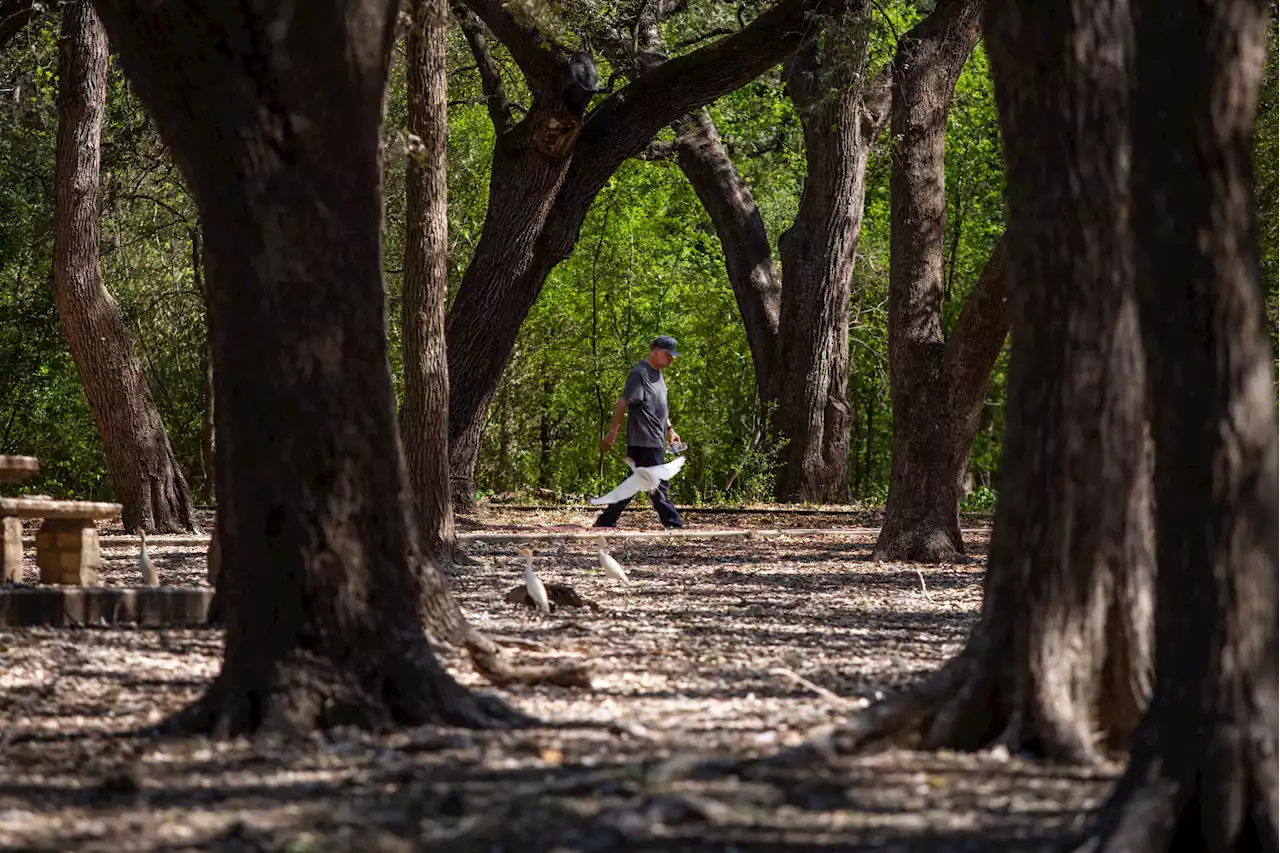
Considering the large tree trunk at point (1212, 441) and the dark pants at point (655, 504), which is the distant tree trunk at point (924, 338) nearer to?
the dark pants at point (655, 504)

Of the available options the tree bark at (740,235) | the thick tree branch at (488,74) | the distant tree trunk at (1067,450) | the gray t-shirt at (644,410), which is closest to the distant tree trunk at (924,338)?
the gray t-shirt at (644,410)

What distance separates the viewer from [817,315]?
24734 millimetres

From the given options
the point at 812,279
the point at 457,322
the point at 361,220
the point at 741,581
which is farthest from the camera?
the point at 812,279

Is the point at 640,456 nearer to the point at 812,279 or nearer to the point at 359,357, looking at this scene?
the point at 812,279

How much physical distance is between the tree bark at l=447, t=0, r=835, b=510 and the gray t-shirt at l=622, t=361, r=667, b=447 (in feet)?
5.11

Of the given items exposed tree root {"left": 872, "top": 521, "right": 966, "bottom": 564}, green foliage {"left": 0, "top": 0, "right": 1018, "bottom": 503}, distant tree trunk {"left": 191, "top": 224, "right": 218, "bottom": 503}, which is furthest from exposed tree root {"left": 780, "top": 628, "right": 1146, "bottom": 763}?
distant tree trunk {"left": 191, "top": 224, "right": 218, "bottom": 503}

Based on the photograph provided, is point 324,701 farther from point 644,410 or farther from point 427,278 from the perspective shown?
point 644,410

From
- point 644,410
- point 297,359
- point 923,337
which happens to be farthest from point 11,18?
point 297,359

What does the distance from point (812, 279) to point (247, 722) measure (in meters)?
19.2

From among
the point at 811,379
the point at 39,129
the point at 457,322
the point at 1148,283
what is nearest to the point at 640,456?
the point at 457,322

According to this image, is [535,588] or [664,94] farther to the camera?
[664,94]

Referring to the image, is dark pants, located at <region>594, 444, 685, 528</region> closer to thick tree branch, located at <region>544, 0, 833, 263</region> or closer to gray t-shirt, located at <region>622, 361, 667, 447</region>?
gray t-shirt, located at <region>622, 361, 667, 447</region>

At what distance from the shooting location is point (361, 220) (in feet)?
19.7

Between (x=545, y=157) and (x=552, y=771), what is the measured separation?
35.4 feet
